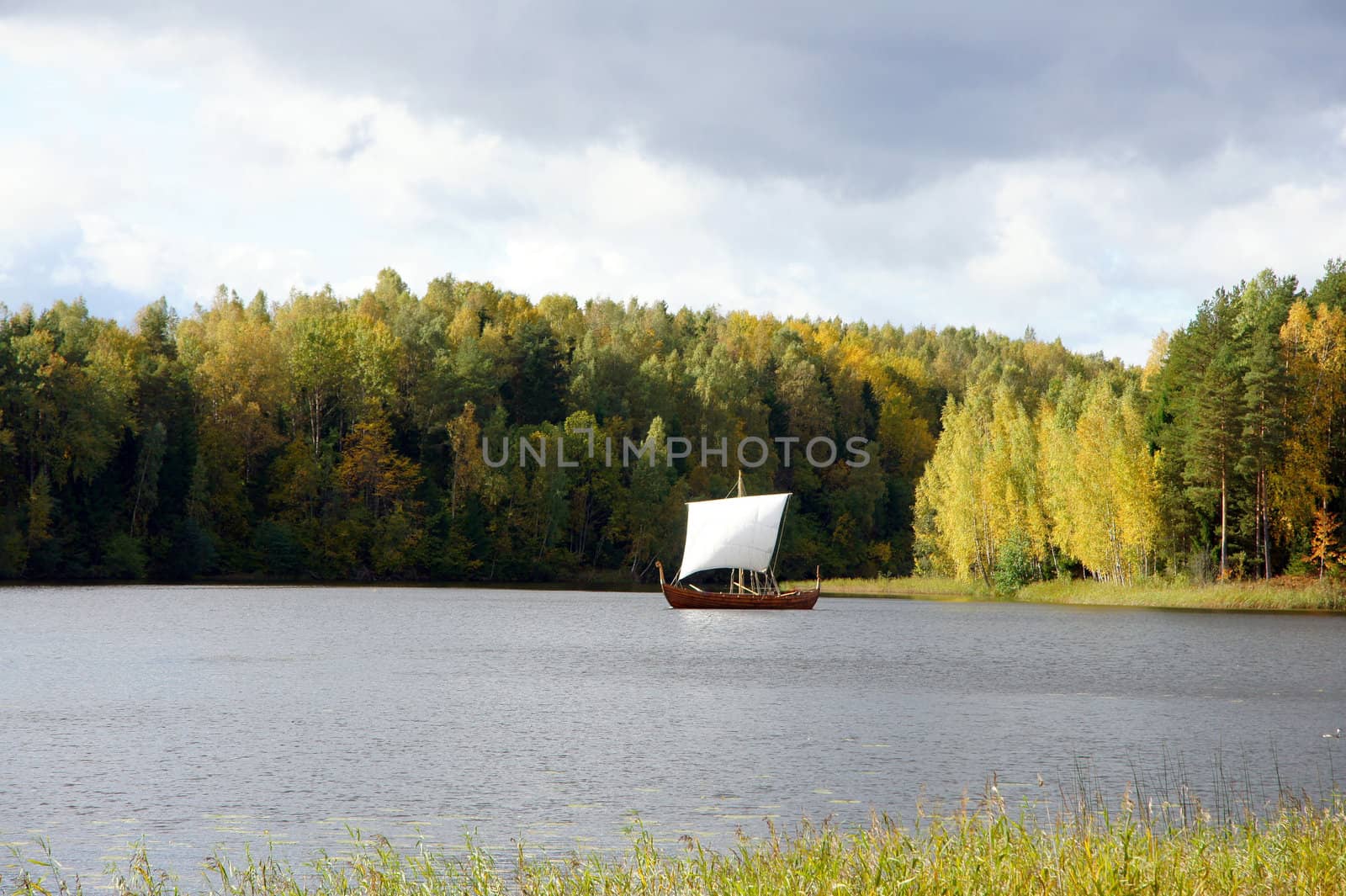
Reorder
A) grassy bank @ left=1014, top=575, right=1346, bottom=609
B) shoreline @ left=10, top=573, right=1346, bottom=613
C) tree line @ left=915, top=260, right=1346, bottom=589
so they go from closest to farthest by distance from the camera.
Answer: grassy bank @ left=1014, top=575, right=1346, bottom=609 → shoreline @ left=10, top=573, right=1346, bottom=613 → tree line @ left=915, top=260, right=1346, bottom=589

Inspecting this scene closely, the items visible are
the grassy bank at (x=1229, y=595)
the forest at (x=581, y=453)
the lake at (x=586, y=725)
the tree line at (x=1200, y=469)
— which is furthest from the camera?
the forest at (x=581, y=453)

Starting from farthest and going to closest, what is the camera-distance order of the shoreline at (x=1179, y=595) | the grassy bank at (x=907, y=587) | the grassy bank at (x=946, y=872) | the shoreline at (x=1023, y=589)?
1. the grassy bank at (x=907, y=587)
2. the shoreline at (x=1023, y=589)
3. the shoreline at (x=1179, y=595)
4. the grassy bank at (x=946, y=872)

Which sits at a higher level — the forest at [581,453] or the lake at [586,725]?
the forest at [581,453]

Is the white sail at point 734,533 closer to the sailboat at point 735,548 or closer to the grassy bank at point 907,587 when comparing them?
the sailboat at point 735,548

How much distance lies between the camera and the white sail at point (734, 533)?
72.6 m

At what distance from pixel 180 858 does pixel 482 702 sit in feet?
49.0

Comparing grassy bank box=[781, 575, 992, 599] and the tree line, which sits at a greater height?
the tree line

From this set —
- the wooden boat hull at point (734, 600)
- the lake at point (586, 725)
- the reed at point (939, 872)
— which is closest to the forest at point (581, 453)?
the wooden boat hull at point (734, 600)

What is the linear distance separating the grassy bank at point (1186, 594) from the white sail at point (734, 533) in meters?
16.4

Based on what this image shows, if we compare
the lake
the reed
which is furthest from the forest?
the reed

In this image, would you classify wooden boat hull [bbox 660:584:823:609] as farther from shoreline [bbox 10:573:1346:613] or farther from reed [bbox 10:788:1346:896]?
reed [bbox 10:788:1346:896]

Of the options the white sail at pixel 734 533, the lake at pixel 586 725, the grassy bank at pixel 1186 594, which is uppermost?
the white sail at pixel 734 533

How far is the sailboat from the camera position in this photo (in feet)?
238

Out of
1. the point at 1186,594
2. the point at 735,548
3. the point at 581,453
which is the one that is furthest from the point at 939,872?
the point at 581,453
